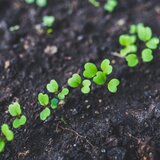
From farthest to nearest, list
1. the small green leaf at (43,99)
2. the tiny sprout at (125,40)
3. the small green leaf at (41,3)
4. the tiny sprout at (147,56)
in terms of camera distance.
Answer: the small green leaf at (41,3) → the tiny sprout at (125,40) → the tiny sprout at (147,56) → the small green leaf at (43,99)

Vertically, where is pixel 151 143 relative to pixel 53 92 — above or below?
below

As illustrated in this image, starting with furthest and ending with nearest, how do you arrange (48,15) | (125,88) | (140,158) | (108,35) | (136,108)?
(48,15) < (108,35) < (125,88) < (136,108) < (140,158)

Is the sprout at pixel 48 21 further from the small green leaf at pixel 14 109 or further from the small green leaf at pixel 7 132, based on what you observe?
the small green leaf at pixel 7 132

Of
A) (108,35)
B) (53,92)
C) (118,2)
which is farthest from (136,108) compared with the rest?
(118,2)

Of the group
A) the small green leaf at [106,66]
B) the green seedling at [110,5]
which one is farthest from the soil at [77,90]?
the small green leaf at [106,66]

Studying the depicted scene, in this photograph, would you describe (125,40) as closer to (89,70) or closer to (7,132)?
(89,70)

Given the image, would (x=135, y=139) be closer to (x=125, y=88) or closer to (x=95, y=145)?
(x=95, y=145)
